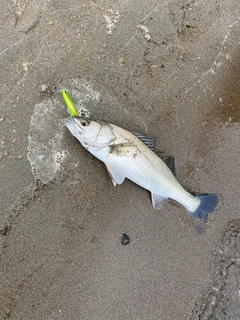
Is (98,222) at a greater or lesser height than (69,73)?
lesser

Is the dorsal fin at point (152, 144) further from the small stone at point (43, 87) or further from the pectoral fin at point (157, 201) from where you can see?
the small stone at point (43, 87)

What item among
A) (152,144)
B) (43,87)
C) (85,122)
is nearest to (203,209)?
(152,144)

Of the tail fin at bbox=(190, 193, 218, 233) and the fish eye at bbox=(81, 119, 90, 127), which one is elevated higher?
the fish eye at bbox=(81, 119, 90, 127)

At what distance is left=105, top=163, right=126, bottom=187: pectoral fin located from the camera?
11.8 feet

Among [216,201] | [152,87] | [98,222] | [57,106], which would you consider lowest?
[98,222]

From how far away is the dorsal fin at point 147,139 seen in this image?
370 centimetres

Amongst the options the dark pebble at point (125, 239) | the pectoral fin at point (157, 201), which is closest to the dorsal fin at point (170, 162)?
the pectoral fin at point (157, 201)

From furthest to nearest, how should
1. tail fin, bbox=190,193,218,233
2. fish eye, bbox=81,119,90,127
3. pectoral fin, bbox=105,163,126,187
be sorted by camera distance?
tail fin, bbox=190,193,218,233
pectoral fin, bbox=105,163,126,187
fish eye, bbox=81,119,90,127

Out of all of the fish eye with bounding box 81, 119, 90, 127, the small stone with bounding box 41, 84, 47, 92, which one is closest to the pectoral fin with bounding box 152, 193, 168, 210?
the fish eye with bounding box 81, 119, 90, 127

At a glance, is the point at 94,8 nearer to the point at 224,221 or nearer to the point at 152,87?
the point at 152,87

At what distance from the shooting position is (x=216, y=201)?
3.78 metres

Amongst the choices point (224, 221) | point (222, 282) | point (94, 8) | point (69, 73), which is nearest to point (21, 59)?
point (69, 73)

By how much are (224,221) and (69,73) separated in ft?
8.87

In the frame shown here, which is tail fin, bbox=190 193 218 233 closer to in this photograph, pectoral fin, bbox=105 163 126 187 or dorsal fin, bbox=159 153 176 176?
dorsal fin, bbox=159 153 176 176
